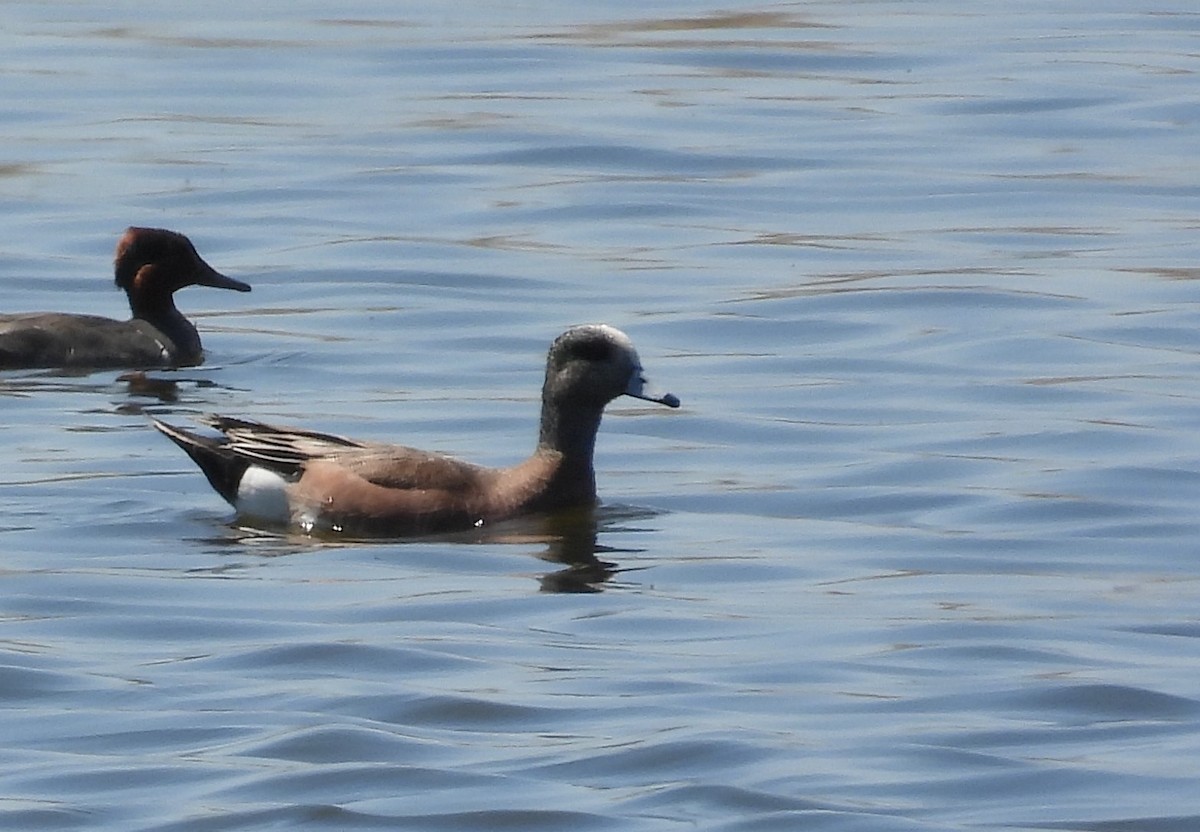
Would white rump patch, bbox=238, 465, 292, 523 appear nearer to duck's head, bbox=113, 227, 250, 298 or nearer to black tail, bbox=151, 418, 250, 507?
black tail, bbox=151, 418, 250, 507

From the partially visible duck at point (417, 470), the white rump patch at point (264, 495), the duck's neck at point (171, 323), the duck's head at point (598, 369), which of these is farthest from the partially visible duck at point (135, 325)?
the duck's head at point (598, 369)

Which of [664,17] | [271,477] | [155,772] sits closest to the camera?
[155,772]

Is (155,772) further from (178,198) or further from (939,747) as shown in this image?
(178,198)

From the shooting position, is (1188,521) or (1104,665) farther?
(1188,521)

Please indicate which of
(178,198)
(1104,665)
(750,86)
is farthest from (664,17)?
(1104,665)

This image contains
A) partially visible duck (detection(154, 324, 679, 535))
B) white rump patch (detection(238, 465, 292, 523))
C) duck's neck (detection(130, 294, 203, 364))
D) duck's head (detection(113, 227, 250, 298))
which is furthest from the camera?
duck's head (detection(113, 227, 250, 298))

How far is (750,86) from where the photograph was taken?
24234 millimetres

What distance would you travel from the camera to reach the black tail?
11.5 meters

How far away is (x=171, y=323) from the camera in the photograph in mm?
15828

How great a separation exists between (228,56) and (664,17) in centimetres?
395

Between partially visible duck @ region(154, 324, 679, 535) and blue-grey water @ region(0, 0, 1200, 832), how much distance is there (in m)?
0.18

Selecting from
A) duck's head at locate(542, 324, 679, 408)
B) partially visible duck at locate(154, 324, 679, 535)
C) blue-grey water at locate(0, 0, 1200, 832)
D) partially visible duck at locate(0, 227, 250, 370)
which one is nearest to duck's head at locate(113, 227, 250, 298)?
partially visible duck at locate(0, 227, 250, 370)

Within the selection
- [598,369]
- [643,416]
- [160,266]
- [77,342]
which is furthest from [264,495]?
[160,266]

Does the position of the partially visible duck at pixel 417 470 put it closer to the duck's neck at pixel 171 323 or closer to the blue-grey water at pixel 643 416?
the blue-grey water at pixel 643 416
